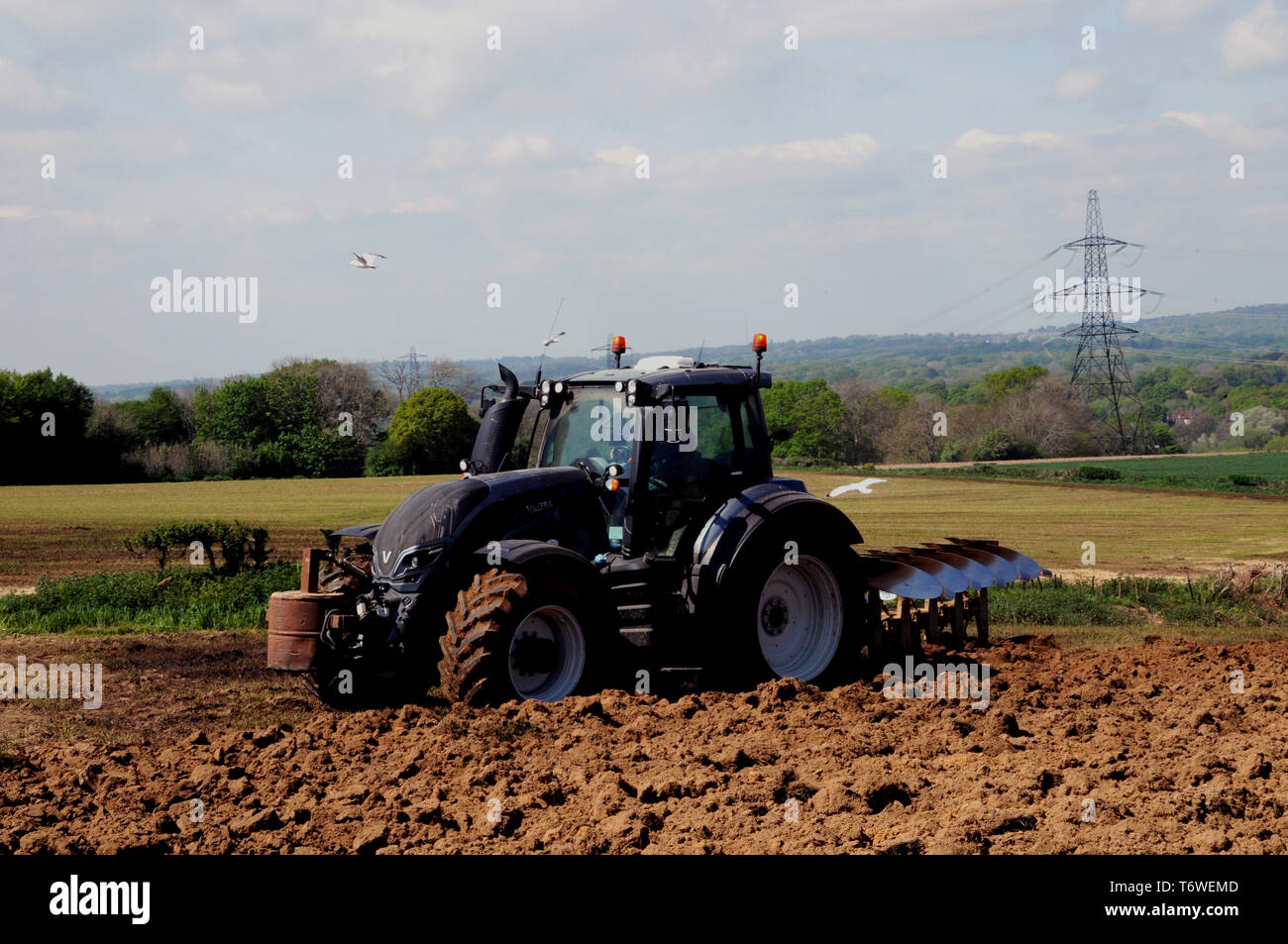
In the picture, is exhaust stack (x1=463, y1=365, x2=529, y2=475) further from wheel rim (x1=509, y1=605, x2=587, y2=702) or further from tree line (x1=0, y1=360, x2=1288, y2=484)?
tree line (x1=0, y1=360, x2=1288, y2=484)

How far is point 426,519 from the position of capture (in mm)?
8398

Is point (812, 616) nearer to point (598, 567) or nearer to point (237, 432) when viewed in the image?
point (598, 567)

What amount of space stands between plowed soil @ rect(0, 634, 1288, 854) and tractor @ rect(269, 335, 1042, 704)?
1.27 ft

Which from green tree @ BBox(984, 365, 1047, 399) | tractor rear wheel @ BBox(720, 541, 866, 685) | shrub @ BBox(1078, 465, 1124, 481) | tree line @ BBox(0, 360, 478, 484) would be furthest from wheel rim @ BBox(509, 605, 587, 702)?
green tree @ BBox(984, 365, 1047, 399)

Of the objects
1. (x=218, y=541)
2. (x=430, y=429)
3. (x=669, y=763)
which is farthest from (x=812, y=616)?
(x=430, y=429)

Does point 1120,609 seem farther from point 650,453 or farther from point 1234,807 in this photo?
point 1234,807

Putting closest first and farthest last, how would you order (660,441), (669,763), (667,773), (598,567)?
(667,773), (669,763), (598,567), (660,441)

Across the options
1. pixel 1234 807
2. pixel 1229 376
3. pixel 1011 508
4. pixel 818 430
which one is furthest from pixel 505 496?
pixel 1229 376

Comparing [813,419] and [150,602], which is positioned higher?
[813,419]

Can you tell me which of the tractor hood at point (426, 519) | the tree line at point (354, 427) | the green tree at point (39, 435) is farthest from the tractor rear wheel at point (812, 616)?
the green tree at point (39, 435)

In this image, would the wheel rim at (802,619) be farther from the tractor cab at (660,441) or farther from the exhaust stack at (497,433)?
the exhaust stack at (497,433)

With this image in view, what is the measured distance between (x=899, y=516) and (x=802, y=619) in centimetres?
2570

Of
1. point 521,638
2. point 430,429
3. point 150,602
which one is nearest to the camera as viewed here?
point 521,638

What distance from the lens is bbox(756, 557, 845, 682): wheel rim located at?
32.7ft
